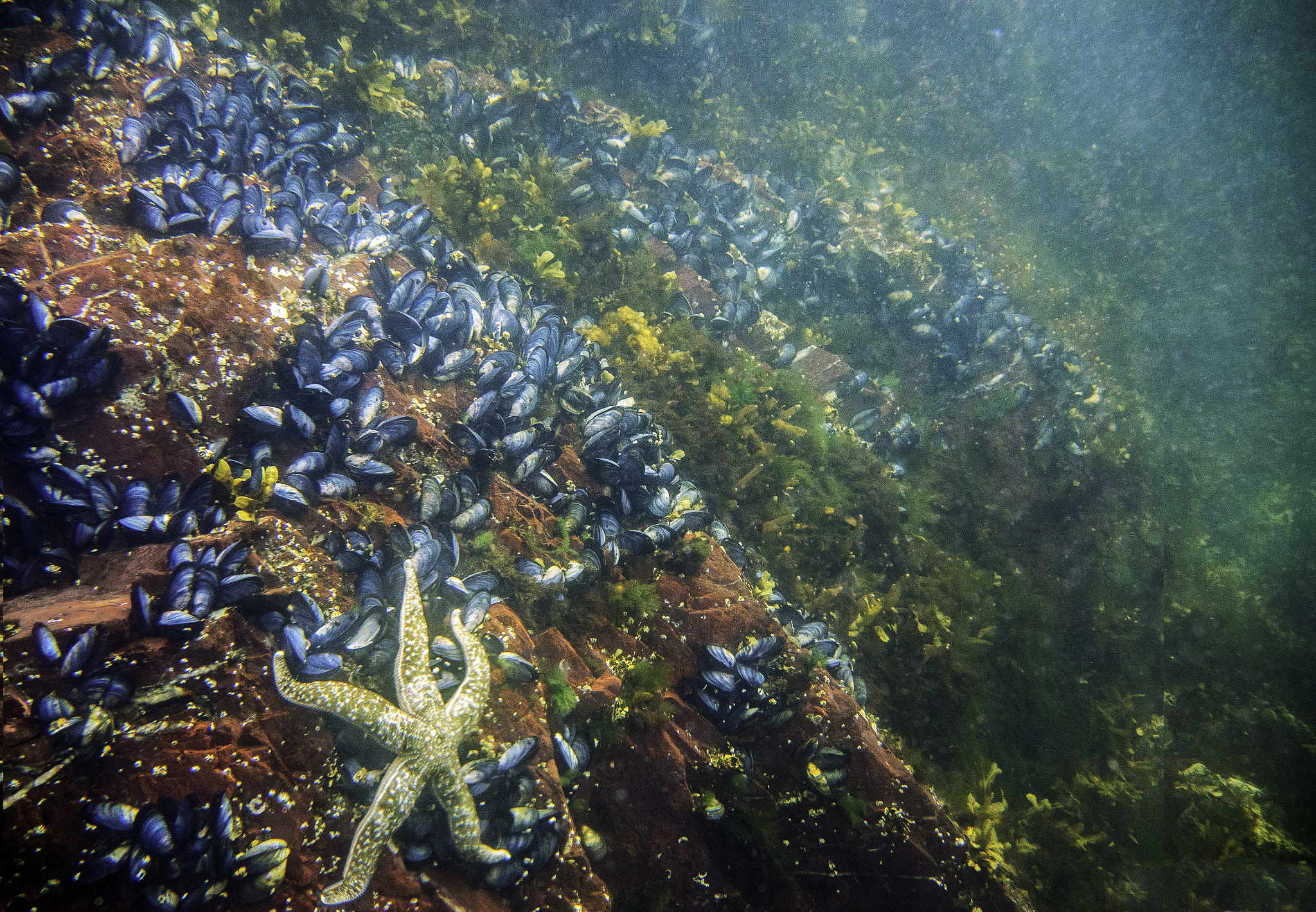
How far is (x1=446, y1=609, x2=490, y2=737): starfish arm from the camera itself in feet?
8.35

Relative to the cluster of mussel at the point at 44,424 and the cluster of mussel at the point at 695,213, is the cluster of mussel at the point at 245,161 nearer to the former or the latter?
the cluster of mussel at the point at 44,424

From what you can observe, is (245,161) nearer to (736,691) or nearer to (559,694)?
(559,694)

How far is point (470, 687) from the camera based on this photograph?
2617 millimetres

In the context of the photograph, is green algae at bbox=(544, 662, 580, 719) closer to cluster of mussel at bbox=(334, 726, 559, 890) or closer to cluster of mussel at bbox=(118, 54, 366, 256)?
cluster of mussel at bbox=(334, 726, 559, 890)

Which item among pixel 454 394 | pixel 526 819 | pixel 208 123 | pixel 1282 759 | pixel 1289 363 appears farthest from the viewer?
pixel 1289 363

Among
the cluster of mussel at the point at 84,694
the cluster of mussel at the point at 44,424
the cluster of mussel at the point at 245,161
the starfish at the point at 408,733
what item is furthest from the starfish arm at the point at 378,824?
the cluster of mussel at the point at 245,161

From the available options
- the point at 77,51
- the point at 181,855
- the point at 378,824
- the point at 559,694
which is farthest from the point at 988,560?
the point at 77,51

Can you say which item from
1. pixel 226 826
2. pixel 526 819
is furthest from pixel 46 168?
pixel 526 819

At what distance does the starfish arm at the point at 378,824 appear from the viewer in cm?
218

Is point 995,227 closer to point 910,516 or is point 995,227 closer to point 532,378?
point 910,516

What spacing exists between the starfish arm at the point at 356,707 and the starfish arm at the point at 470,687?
0.22 metres

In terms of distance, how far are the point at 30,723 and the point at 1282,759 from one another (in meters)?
12.2

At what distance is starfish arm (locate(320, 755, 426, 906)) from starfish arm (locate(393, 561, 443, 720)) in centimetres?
23

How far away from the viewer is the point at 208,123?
4.17m
